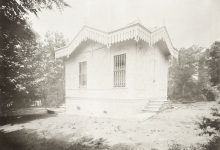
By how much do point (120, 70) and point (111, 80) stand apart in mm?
737

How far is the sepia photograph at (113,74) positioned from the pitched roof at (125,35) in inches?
1.7

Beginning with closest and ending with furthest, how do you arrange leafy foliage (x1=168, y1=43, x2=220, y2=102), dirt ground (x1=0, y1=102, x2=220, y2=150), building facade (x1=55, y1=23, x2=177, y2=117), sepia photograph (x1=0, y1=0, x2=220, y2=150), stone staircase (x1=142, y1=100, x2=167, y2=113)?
dirt ground (x1=0, y1=102, x2=220, y2=150) → sepia photograph (x1=0, y1=0, x2=220, y2=150) → stone staircase (x1=142, y1=100, x2=167, y2=113) → building facade (x1=55, y1=23, x2=177, y2=117) → leafy foliage (x1=168, y1=43, x2=220, y2=102)

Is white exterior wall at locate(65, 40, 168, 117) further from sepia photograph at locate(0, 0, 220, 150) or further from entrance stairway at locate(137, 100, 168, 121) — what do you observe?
entrance stairway at locate(137, 100, 168, 121)

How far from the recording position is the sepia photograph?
4.83m

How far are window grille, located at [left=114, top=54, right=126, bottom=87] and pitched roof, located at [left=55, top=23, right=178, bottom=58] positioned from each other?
0.84 meters

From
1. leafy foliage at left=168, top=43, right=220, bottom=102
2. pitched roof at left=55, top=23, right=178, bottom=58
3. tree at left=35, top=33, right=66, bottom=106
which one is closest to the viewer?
pitched roof at left=55, top=23, right=178, bottom=58

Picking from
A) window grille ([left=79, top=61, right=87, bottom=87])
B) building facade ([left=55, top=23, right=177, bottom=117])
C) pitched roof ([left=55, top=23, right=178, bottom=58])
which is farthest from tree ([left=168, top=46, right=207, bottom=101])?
window grille ([left=79, top=61, right=87, bottom=87])

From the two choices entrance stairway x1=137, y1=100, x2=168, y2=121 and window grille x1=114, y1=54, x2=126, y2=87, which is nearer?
entrance stairway x1=137, y1=100, x2=168, y2=121

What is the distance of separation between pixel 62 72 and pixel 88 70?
8.77 m

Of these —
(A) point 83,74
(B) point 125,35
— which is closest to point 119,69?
(B) point 125,35

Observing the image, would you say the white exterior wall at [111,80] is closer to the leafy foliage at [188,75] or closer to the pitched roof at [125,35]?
the pitched roof at [125,35]

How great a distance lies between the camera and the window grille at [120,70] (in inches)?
328

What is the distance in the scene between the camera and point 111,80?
28.7 ft

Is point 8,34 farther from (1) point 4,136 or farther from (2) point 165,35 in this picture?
(2) point 165,35
